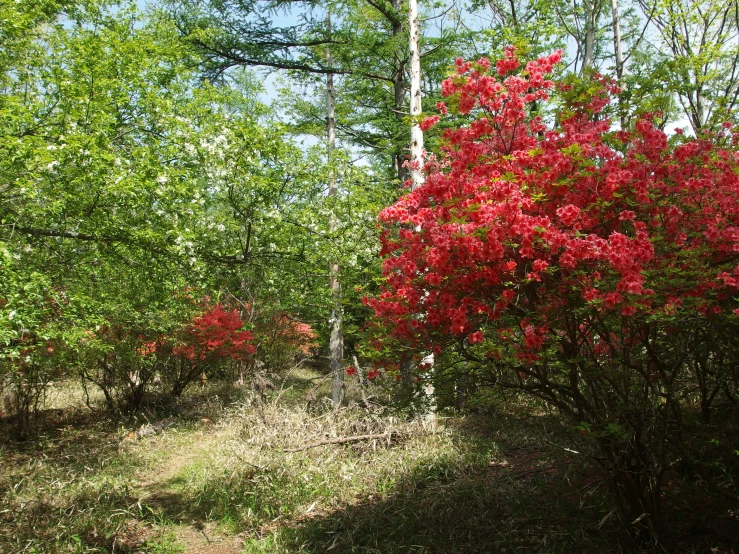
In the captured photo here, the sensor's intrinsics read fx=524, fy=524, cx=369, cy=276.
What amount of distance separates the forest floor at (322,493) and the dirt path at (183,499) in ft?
0.07

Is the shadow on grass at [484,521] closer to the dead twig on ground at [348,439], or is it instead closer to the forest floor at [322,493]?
the forest floor at [322,493]

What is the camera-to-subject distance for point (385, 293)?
3879 millimetres

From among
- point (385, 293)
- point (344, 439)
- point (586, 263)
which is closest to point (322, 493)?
point (344, 439)

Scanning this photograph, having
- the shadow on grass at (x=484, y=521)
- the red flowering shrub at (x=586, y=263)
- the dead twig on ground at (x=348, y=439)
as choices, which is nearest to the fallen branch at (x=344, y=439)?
the dead twig on ground at (x=348, y=439)

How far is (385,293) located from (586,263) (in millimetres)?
1423

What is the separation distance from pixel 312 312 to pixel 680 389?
22.7ft

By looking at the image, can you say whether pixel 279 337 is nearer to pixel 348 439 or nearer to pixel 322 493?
pixel 348 439

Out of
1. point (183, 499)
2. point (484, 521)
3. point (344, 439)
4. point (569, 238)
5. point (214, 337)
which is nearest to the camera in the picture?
point (569, 238)

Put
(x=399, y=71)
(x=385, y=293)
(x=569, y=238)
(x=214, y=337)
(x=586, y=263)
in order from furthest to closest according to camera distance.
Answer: (x=399, y=71)
(x=214, y=337)
(x=385, y=293)
(x=586, y=263)
(x=569, y=238)

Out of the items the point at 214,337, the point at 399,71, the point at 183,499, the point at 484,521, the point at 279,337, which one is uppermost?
the point at 399,71

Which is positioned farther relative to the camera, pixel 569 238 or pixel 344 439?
pixel 344 439

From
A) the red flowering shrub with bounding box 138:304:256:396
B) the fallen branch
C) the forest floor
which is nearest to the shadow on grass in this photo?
the forest floor

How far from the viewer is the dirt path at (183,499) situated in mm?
4848

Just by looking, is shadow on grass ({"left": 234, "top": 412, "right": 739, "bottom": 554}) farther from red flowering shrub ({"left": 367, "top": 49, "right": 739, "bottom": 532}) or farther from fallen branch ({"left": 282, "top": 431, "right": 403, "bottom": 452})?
fallen branch ({"left": 282, "top": 431, "right": 403, "bottom": 452})
